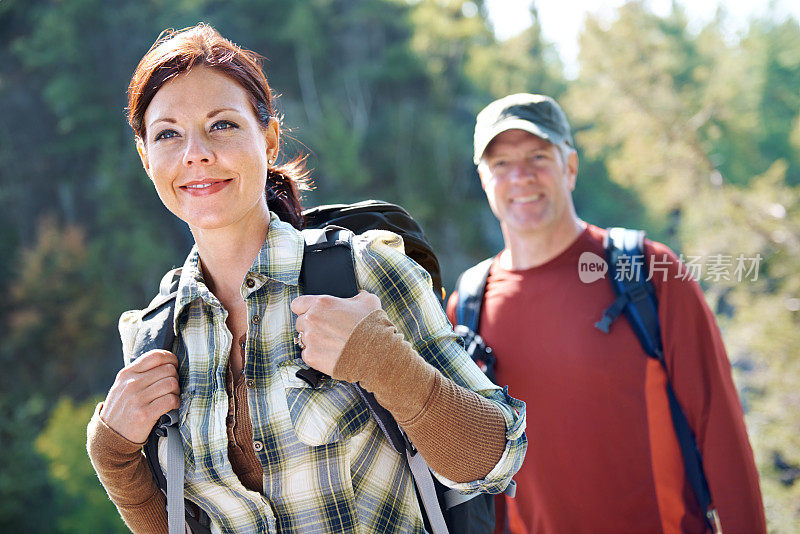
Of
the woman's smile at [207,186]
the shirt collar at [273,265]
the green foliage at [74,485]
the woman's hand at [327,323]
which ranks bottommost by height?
the green foliage at [74,485]

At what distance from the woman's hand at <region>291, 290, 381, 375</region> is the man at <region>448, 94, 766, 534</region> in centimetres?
103

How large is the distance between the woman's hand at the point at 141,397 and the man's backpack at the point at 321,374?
0.03 metres

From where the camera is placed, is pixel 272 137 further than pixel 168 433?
Yes

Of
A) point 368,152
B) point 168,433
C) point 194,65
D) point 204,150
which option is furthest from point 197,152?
point 368,152

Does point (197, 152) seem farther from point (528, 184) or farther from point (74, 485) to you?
point (74, 485)

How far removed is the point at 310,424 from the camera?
95cm

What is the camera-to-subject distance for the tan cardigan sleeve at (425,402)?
2.81ft

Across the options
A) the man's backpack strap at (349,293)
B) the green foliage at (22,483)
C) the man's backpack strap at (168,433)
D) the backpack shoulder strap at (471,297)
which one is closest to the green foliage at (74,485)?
the green foliage at (22,483)

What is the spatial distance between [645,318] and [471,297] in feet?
1.59

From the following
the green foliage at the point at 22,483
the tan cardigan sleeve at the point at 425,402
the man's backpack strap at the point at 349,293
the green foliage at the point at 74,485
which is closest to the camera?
the tan cardigan sleeve at the point at 425,402

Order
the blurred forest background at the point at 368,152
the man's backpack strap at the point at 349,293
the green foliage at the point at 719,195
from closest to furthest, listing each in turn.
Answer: the man's backpack strap at the point at 349,293 → the green foliage at the point at 719,195 → the blurred forest background at the point at 368,152

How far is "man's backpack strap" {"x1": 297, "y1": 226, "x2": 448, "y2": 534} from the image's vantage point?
0.96 metres

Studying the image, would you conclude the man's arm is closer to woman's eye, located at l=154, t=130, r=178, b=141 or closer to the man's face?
the man's face

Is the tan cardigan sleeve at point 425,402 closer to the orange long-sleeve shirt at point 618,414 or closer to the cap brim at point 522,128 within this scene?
the orange long-sleeve shirt at point 618,414
